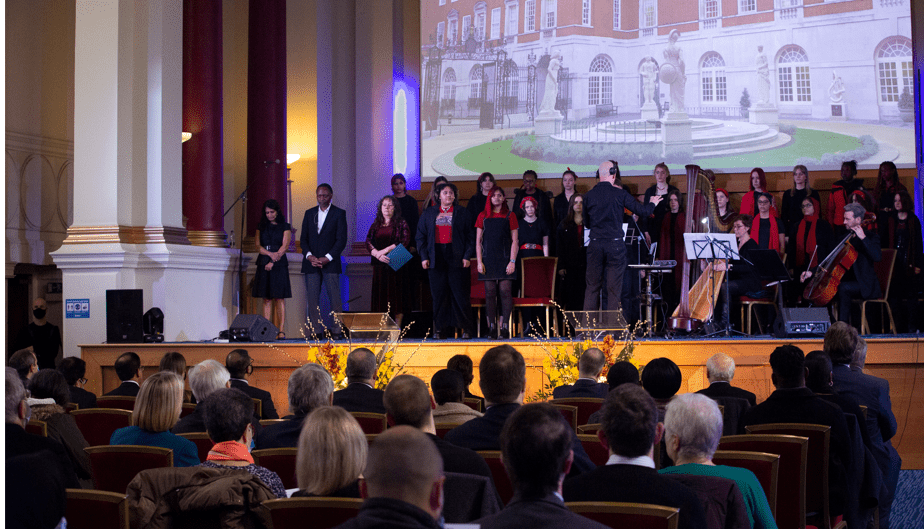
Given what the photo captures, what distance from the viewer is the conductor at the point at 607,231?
849cm

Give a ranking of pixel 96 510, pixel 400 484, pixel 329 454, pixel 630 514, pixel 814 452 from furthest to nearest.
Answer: pixel 814 452 → pixel 96 510 → pixel 329 454 → pixel 630 514 → pixel 400 484

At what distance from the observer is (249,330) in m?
8.52

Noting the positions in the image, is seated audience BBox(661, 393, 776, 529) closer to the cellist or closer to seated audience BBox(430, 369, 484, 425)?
seated audience BBox(430, 369, 484, 425)

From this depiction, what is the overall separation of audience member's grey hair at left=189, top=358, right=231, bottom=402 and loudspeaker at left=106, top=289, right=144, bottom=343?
159 inches

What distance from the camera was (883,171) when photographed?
988cm

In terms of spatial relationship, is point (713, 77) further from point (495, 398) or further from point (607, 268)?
point (495, 398)

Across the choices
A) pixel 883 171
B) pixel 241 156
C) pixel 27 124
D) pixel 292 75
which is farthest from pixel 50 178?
pixel 883 171

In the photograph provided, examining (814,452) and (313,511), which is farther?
(814,452)

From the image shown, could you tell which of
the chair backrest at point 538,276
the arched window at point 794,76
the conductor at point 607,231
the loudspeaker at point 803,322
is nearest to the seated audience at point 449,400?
the loudspeaker at point 803,322

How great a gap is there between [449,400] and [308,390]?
661mm

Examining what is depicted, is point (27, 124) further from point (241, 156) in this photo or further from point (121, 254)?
point (121, 254)

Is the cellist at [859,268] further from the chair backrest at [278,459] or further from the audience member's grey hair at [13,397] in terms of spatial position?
the audience member's grey hair at [13,397]

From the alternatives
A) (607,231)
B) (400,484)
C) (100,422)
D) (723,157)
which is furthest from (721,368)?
(723,157)

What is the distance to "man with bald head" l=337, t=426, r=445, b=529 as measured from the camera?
172cm
